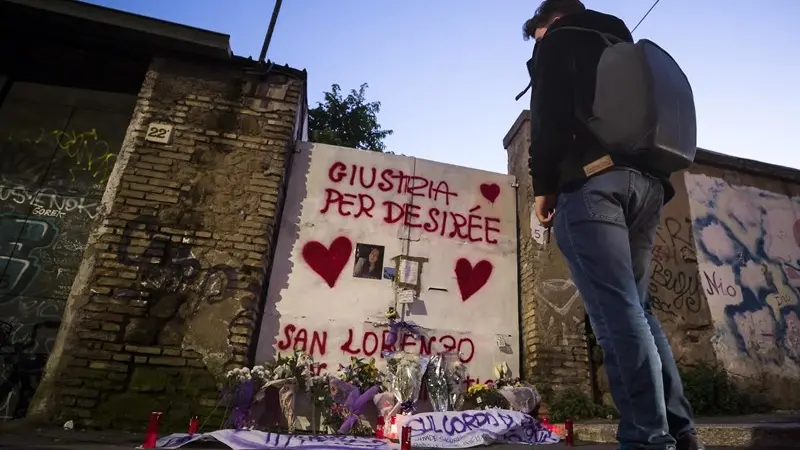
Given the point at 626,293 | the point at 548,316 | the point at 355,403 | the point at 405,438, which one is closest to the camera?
the point at 626,293

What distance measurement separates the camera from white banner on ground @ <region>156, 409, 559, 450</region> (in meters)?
3.20

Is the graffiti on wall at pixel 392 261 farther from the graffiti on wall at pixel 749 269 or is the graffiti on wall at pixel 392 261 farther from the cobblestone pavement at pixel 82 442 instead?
the graffiti on wall at pixel 749 269

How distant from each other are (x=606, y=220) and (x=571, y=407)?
4.49 meters

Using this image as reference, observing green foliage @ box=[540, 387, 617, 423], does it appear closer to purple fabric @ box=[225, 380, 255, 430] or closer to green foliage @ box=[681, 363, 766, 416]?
green foliage @ box=[681, 363, 766, 416]

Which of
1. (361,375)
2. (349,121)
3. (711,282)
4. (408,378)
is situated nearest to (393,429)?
(408,378)

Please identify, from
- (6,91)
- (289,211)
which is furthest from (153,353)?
(6,91)

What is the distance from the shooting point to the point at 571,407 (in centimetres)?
527

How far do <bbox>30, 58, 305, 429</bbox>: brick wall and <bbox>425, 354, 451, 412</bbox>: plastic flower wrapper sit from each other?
79.6 inches

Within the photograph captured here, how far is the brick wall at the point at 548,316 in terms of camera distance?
5.72 meters

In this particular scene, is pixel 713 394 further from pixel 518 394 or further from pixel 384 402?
pixel 384 402

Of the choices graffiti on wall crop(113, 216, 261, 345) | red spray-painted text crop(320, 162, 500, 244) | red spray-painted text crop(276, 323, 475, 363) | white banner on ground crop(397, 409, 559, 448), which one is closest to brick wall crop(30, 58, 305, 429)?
graffiti on wall crop(113, 216, 261, 345)

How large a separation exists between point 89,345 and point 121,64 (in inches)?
154

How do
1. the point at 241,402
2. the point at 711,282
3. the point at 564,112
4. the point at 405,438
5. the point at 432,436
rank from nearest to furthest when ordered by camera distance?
the point at 564,112, the point at 405,438, the point at 432,436, the point at 241,402, the point at 711,282

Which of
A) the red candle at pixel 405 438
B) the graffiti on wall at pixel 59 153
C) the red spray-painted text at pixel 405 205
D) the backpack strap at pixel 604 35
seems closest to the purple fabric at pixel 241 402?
the red candle at pixel 405 438
